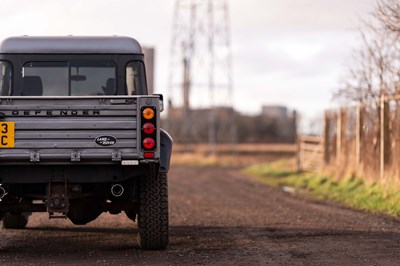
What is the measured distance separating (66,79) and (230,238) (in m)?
3.28

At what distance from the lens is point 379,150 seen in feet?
65.3

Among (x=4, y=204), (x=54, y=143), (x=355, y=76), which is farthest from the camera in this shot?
(x=355, y=76)

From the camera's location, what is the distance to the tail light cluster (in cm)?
1030

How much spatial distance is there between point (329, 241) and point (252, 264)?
2335 mm

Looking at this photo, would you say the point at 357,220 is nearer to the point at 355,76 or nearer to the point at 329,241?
the point at 329,241

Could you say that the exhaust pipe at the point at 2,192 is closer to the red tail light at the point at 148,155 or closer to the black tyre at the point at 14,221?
the red tail light at the point at 148,155

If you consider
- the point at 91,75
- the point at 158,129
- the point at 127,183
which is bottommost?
the point at 127,183

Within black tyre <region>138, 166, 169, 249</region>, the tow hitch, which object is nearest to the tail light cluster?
black tyre <region>138, 166, 169, 249</region>

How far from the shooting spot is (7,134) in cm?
1020

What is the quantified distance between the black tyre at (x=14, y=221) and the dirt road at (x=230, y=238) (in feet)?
0.75

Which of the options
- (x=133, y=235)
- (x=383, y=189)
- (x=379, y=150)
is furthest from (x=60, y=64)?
(x=379, y=150)

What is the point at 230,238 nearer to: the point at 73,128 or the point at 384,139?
the point at 73,128

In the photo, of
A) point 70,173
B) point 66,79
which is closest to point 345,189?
point 66,79

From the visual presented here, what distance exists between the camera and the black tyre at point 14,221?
1425cm
